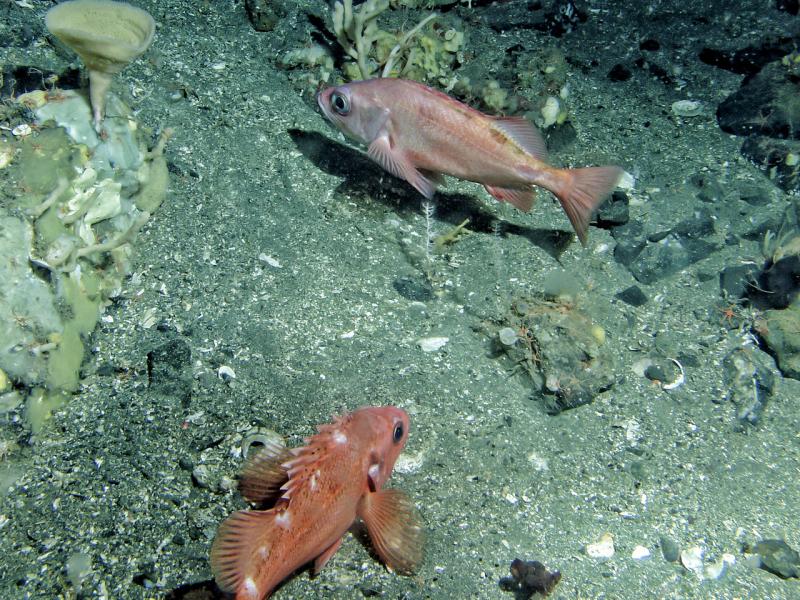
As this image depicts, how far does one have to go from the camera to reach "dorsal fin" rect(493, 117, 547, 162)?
3.71m

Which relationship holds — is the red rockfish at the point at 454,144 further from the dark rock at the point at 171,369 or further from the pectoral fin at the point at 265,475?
the pectoral fin at the point at 265,475

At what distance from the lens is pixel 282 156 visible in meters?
4.61

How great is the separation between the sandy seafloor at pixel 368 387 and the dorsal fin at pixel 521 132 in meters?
0.91

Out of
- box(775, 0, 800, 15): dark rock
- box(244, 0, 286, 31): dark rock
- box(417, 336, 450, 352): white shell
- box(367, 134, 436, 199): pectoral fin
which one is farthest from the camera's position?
box(775, 0, 800, 15): dark rock

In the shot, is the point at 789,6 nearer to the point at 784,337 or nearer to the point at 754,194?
the point at 754,194

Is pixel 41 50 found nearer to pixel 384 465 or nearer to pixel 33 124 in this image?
pixel 33 124

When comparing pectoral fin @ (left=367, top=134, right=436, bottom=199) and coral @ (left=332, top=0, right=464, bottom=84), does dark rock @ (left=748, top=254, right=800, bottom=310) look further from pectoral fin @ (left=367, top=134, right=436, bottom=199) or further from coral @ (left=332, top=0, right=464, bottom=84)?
coral @ (left=332, top=0, right=464, bottom=84)

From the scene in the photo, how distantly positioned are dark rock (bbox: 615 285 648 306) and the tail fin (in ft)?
2.65

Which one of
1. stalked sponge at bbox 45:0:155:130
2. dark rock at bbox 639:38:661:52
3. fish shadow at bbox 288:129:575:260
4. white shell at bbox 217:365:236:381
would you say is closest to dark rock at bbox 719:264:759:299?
fish shadow at bbox 288:129:575:260

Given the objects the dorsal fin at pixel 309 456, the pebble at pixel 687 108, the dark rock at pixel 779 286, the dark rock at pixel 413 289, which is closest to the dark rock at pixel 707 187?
the dark rock at pixel 779 286

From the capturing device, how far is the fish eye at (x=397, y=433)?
249 centimetres

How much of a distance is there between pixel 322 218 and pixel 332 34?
273 cm

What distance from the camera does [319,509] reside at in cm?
215

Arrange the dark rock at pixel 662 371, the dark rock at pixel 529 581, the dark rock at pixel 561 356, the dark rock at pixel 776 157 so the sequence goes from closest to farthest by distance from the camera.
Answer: the dark rock at pixel 529 581 < the dark rock at pixel 561 356 < the dark rock at pixel 662 371 < the dark rock at pixel 776 157
